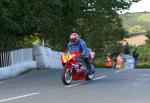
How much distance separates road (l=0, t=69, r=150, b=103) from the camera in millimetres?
12938

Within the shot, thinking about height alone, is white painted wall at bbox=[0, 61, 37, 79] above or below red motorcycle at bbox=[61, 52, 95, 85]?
below

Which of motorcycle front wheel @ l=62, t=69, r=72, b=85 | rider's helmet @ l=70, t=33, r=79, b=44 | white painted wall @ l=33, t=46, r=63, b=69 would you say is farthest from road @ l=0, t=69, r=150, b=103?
white painted wall @ l=33, t=46, r=63, b=69

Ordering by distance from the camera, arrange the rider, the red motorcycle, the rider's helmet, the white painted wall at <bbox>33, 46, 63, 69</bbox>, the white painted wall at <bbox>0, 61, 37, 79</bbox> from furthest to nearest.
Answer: the white painted wall at <bbox>33, 46, 63, 69</bbox> < the white painted wall at <bbox>0, 61, 37, 79</bbox> < the rider < the rider's helmet < the red motorcycle

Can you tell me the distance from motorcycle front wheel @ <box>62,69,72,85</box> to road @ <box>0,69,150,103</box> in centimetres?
19

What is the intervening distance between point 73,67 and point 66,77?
480 millimetres

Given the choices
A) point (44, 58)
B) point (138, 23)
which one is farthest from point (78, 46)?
point (138, 23)

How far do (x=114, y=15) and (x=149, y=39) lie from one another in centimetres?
7115

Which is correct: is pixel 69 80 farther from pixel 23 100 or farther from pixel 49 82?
pixel 23 100

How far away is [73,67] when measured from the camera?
16.8 meters

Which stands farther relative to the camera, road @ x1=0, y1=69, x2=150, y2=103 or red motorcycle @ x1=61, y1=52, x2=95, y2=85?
red motorcycle @ x1=61, y1=52, x2=95, y2=85

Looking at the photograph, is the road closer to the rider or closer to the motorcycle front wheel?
the motorcycle front wheel

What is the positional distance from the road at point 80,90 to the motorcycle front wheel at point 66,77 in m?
0.19

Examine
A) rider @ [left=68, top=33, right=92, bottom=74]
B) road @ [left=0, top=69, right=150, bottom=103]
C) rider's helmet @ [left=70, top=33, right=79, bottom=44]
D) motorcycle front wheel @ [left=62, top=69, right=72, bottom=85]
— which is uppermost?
rider's helmet @ [left=70, top=33, right=79, bottom=44]

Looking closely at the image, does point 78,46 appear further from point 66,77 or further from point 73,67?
point 66,77
